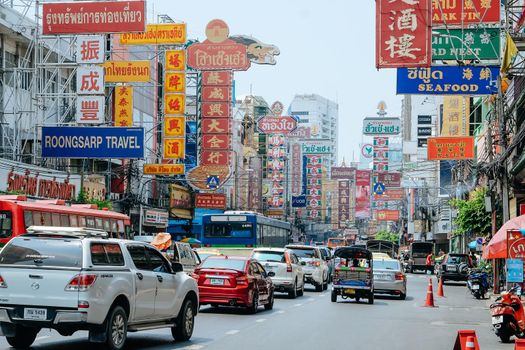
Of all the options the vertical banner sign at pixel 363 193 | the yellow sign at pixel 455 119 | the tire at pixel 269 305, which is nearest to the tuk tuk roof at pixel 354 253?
the tire at pixel 269 305

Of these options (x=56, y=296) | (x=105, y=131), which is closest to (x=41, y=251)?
(x=56, y=296)

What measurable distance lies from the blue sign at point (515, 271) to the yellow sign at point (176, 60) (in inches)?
1377

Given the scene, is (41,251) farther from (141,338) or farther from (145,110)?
(145,110)

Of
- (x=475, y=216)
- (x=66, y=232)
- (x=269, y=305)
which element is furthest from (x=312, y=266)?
(x=66, y=232)

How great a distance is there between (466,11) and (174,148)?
32.4 m

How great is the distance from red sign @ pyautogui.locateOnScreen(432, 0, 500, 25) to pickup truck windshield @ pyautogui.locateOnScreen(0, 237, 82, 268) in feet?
52.9

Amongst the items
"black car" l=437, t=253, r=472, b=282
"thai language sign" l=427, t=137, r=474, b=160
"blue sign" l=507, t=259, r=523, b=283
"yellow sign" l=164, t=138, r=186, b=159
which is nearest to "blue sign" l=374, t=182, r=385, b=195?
"yellow sign" l=164, t=138, r=186, b=159

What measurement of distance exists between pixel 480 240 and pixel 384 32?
26.6m

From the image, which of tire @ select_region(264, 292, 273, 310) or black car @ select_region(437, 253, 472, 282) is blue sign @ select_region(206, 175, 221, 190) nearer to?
black car @ select_region(437, 253, 472, 282)

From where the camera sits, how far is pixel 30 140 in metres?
48.2

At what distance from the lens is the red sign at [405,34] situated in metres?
24.0

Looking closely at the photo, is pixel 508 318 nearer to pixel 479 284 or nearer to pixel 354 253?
pixel 354 253

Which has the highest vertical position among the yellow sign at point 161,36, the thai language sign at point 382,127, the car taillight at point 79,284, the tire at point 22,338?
the thai language sign at point 382,127

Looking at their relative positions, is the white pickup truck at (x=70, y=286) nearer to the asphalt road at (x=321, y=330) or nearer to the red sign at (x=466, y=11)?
the asphalt road at (x=321, y=330)
